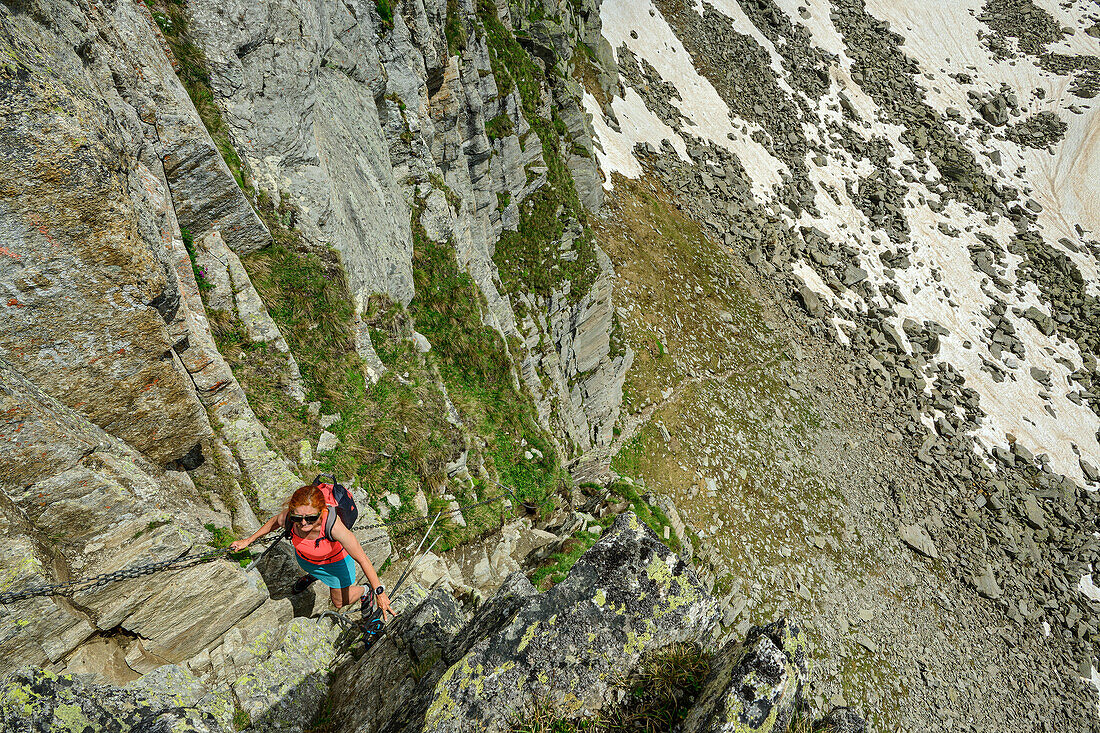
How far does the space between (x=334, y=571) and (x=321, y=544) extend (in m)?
0.64

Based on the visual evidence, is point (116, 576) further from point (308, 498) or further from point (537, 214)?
point (537, 214)

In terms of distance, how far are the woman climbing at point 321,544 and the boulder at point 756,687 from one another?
197 inches

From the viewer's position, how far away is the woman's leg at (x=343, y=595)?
894cm

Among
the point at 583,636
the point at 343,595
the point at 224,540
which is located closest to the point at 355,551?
the point at 343,595

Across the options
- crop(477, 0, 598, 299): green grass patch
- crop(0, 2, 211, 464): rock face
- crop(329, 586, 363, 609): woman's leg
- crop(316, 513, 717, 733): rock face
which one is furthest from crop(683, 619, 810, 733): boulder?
crop(477, 0, 598, 299): green grass patch

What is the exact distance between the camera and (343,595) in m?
8.98

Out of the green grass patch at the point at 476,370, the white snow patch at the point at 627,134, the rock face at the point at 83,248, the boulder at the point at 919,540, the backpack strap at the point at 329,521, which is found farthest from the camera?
the white snow patch at the point at 627,134

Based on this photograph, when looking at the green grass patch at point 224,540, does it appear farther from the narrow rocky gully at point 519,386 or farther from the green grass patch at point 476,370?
the green grass patch at point 476,370

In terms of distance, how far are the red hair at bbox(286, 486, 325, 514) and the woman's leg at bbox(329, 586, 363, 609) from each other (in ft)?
5.76

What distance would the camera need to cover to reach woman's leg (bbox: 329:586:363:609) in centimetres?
894

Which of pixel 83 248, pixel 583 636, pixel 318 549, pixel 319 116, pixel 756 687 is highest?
pixel 319 116

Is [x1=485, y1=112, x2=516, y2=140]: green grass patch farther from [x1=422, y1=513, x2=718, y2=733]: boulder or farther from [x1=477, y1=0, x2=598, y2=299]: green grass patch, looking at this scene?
[x1=422, y1=513, x2=718, y2=733]: boulder

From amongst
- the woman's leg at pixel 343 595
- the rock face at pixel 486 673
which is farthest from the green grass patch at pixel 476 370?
the rock face at pixel 486 673

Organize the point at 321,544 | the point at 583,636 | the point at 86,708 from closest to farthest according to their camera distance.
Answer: the point at 86,708
the point at 583,636
the point at 321,544
